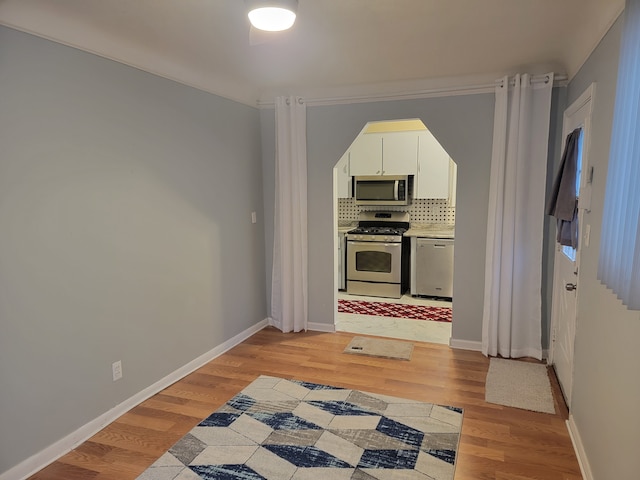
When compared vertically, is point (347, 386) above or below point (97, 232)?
below

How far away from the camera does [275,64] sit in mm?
3338

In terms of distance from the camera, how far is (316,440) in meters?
2.52

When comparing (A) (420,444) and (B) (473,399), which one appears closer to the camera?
(A) (420,444)

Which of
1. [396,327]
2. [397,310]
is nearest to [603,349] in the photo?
[396,327]

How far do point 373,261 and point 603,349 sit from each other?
378 cm

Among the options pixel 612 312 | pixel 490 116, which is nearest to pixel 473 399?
pixel 612 312

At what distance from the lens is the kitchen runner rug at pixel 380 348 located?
149 inches

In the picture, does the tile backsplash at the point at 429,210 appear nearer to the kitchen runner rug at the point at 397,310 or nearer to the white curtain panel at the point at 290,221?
the kitchen runner rug at the point at 397,310

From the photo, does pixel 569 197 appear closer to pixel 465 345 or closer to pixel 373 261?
pixel 465 345

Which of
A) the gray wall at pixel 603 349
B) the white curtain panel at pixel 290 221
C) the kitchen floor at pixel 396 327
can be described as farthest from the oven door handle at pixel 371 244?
the gray wall at pixel 603 349

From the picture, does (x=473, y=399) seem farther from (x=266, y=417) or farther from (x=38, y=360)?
(x=38, y=360)

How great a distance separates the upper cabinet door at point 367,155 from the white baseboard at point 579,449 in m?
3.94

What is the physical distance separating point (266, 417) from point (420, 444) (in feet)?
3.29

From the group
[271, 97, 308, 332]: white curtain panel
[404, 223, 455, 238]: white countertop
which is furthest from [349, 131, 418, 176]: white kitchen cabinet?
[271, 97, 308, 332]: white curtain panel
